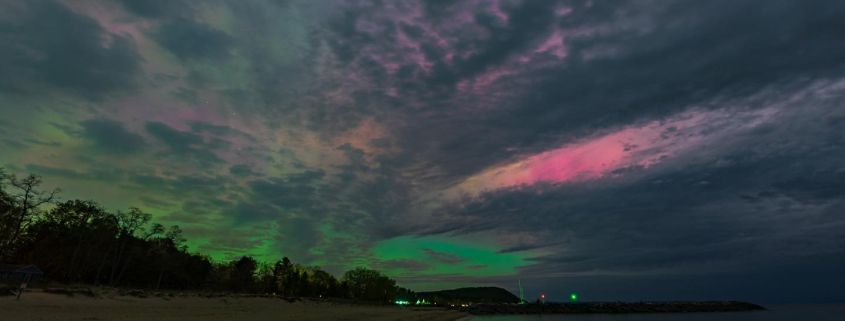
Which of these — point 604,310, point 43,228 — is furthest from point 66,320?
point 604,310

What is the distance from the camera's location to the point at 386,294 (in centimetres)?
15612

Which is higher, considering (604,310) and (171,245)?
(171,245)

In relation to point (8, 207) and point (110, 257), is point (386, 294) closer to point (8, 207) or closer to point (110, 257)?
point (110, 257)

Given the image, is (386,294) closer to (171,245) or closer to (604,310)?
(171,245)

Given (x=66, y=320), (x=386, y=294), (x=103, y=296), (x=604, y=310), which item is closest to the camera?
(x=66, y=320)

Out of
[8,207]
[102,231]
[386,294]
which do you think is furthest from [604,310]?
[8,207]

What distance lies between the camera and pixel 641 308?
178000mm

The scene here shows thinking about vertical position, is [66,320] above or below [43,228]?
below

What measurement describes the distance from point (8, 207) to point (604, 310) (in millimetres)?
192671

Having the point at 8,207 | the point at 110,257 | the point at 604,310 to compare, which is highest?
the point at 8,207

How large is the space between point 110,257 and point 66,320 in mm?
71051

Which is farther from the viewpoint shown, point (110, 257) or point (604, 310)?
point (604, 310)

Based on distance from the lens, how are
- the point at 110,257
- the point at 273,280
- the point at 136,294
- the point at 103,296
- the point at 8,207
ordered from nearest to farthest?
the point at 103,296
the point at 136,294
the point at 8,207
the point at 110,257
the point at 273,280

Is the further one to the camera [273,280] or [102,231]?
[273,280]
